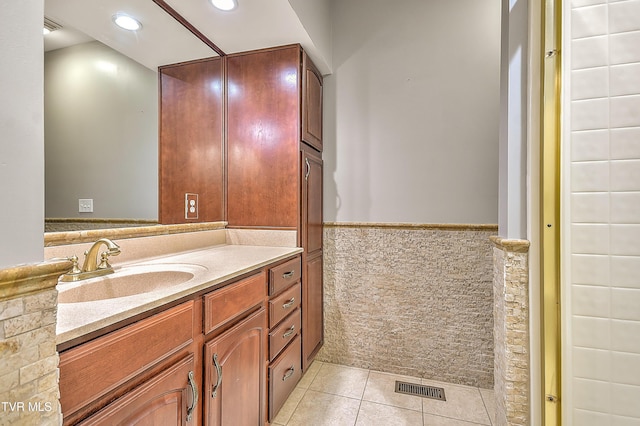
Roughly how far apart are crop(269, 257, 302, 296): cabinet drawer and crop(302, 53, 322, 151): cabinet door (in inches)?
31.7

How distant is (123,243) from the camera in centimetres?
134

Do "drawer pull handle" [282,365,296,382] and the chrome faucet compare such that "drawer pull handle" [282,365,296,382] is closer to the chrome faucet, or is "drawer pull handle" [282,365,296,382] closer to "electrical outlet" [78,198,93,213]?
the chrome faucet

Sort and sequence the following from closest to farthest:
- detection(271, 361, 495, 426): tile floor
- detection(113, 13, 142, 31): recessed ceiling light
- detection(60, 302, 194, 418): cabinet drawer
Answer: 1. detection(60, 302, 194, 418): cabinet drawer
2. detection(113, 13, 142, 31): recessed ceiling light
3. detection(271, 361, 495, 426): tile floor

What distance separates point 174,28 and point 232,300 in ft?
5.04

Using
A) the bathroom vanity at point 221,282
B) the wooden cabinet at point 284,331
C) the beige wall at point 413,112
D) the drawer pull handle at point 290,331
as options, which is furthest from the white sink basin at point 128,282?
the beige wall at point 413,112

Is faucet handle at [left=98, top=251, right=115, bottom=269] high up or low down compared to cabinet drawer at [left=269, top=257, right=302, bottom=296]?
up

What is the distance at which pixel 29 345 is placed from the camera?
487mm

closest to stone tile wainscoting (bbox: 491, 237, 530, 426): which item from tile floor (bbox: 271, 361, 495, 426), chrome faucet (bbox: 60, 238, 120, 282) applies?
tile floor (bbox: 271, 361, 495, 426)

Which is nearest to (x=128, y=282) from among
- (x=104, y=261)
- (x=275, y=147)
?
(x=104, y=261)

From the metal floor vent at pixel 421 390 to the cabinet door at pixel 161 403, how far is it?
1.39 metres

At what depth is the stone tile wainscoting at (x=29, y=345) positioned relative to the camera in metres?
0.45

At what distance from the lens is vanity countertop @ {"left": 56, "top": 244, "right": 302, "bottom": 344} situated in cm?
65

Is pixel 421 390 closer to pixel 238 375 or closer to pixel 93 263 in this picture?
pixel 238 375

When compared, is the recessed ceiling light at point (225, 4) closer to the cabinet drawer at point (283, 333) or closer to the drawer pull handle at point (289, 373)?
the cabinet drawer at point (283, 333)
